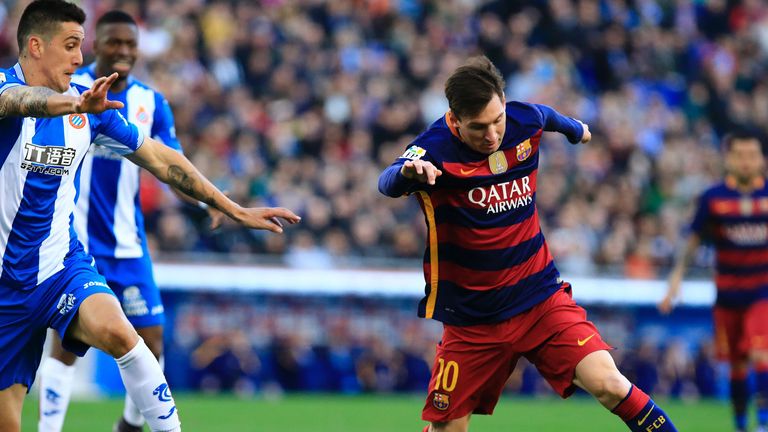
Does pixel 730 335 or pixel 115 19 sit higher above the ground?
pixel 115 19

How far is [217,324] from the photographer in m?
17.6

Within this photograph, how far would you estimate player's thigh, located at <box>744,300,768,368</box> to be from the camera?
37.3ft

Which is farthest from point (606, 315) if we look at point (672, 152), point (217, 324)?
point (217, 324)

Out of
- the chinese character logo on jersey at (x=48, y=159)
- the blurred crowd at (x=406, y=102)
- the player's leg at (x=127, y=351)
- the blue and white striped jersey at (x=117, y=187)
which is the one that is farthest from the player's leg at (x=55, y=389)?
the blurred crowd at (x=406, y=102)

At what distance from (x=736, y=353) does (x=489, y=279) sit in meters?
5.85

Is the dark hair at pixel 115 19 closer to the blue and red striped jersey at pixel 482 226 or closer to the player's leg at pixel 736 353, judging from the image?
the blue and red striped jersey at pixel 482 226

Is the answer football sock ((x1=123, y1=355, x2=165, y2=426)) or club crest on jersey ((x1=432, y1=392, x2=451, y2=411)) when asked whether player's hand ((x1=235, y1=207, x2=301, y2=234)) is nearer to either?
club crest on jersey ((x1=432, y1=392, x2=451, y2=411))

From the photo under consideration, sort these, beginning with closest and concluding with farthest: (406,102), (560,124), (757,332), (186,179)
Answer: (186,179) → (560,124) → (757,332) → (406,102)

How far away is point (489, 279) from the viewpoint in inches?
277

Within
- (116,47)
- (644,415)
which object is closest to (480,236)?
(644,415)

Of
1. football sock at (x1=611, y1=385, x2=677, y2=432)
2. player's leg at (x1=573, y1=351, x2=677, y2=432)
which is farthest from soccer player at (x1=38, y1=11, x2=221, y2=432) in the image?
football sock at (x1=611, y1=385, x2=677, y2=432)

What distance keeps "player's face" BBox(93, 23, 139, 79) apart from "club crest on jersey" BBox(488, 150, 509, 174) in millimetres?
3007

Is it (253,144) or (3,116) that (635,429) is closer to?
(3,116)

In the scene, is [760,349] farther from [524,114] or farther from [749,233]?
[524,114]
